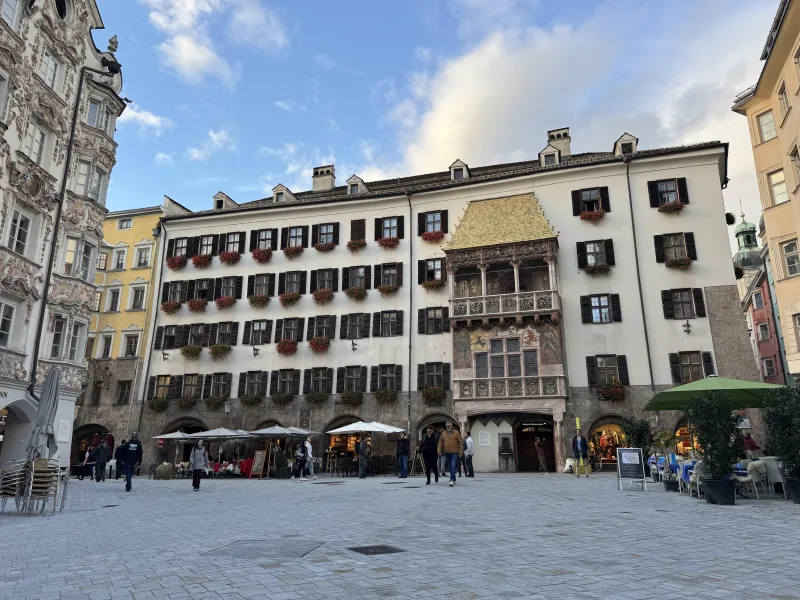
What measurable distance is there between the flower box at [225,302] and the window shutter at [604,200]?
24.3 m

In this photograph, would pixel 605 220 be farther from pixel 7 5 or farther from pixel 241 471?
pixel 7 5

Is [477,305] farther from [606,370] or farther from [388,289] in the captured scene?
[606,370]

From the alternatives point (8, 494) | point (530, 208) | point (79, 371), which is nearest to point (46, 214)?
point (79, 371)

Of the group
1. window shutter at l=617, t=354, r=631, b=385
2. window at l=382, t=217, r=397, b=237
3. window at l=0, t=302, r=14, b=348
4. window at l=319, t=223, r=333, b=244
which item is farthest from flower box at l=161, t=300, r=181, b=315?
window shutter at l=617, t=354, r=631, b=385

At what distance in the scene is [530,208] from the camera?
33.8 meters

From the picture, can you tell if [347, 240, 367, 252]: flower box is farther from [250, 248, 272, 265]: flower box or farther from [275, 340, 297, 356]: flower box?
[275, 340, 297, 356]: flower box

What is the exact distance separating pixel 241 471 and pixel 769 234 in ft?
96.0

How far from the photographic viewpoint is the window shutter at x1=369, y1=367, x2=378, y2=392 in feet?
112

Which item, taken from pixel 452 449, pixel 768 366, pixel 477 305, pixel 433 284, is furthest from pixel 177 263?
pixel 768 366

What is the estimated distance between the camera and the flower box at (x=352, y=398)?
3400cm

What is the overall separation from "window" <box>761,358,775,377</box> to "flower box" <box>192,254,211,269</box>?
181 ft

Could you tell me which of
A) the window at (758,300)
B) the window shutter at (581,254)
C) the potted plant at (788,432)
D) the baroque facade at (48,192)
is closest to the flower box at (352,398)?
the baroque facade at (48,192)

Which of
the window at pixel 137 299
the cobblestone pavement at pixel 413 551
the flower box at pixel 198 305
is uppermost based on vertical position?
the window at pixel 137 299

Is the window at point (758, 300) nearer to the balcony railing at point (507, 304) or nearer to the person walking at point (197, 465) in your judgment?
the balcony railing at point (507, 304)
